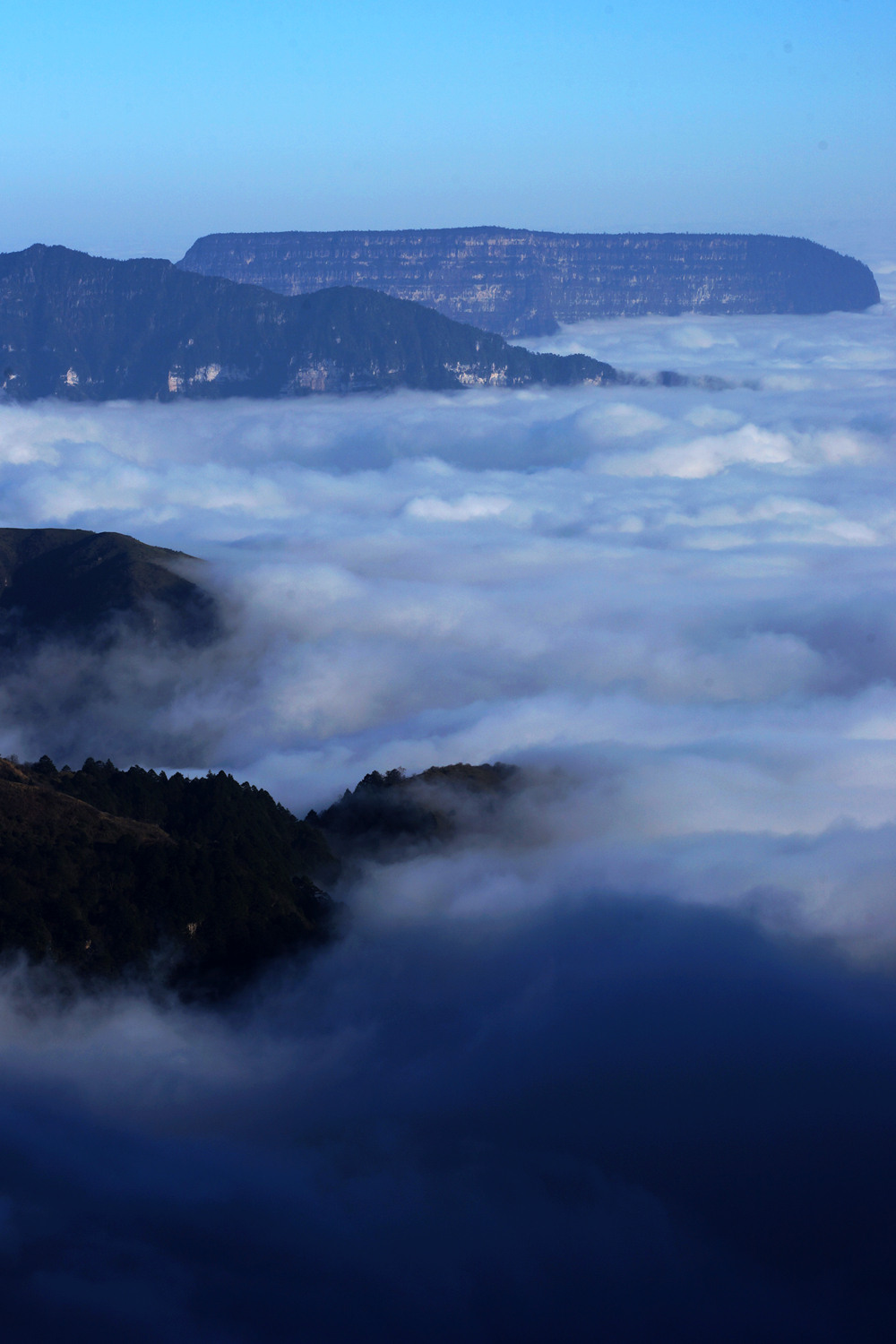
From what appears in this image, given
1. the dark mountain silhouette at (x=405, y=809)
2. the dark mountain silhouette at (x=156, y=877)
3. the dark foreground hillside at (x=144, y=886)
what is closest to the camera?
the dark foreground hillside at (x=144, y=886)

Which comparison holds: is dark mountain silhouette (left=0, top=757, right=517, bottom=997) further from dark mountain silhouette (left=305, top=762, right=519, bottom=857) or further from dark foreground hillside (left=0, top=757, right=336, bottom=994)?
dark mountain silhouette (left=305, top=762, right=519, bottom=857)

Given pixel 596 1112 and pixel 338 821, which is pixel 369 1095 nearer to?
pixel 596 1112

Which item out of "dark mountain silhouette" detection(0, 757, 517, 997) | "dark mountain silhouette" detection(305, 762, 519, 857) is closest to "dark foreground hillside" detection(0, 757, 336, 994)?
"dark mountain silhouette" detection(0, 757, 517, 997)

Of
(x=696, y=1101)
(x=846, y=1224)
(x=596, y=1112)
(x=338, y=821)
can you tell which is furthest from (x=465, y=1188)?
(x=338, y=821)

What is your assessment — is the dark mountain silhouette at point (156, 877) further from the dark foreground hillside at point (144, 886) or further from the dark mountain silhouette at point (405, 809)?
the dark mountain silhouette at point (405, 809)

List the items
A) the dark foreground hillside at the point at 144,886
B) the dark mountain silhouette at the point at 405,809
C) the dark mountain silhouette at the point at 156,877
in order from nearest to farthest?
the dark foreground hillside at the point at 144,886 → the dark mountain silhouette at the point at 156,877 → the dark mountain silhouette at the point at 405,809

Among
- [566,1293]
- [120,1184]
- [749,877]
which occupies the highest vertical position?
[749,877]

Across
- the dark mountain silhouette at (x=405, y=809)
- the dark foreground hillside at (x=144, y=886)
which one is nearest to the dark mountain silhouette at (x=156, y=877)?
the dark foreground hillside at (x=144, y=886)

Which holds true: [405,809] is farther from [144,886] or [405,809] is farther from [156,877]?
[144,886]
